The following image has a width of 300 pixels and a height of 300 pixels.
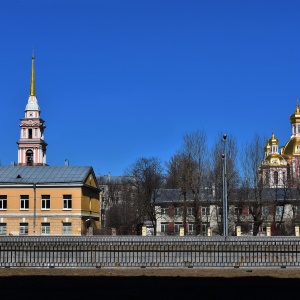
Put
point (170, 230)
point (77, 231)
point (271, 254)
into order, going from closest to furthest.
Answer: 1. point (271, 254)
2. point (77, 231)
3. point (170, 230)

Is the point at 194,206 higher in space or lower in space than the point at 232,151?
lower

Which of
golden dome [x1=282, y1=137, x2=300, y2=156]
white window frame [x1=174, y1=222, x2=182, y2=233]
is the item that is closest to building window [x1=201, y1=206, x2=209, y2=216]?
white window frame [x1=174, y1=222, x2=182, y2=233]

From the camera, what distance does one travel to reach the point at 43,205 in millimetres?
58250

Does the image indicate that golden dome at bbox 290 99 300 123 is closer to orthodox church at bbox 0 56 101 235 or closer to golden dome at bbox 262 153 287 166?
golden dome at bbox 262 153 287 166

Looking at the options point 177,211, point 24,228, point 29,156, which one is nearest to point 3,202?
point 24,228

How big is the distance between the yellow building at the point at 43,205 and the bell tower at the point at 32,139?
3756 centimetres

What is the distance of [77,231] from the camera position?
5756cm

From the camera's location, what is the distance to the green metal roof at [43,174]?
58719 millimetres

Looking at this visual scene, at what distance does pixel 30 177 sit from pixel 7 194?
2634mm

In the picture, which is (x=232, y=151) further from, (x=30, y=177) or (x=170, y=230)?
(x=30, y=177)

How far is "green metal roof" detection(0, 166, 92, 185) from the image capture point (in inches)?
2312
